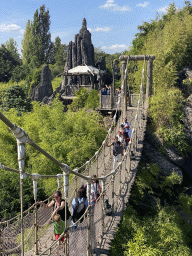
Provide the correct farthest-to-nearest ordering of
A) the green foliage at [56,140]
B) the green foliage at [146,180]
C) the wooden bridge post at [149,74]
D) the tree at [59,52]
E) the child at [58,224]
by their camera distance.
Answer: the tree at [59,52] → the wooden bridge post at [149,74] → the green foliage at [56,140] → the green foliage at [146,180] → the child at [58,224]

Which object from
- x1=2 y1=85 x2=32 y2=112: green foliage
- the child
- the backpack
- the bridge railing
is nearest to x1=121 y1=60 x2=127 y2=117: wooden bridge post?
the bridge railing

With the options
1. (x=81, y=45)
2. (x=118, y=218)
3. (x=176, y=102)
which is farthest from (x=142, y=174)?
(x=81, y=45)

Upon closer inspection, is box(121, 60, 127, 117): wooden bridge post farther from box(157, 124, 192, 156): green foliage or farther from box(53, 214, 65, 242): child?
box(53, 214, 65, 242): child

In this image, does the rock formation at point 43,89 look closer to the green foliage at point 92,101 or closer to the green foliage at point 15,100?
the green foliage at point 15,100

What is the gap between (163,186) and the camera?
27.8 feet

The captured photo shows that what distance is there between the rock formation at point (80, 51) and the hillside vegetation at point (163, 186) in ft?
27.2

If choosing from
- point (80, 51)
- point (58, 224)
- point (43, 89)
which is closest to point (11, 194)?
point (58, 224)

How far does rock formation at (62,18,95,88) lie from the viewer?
78.6ft

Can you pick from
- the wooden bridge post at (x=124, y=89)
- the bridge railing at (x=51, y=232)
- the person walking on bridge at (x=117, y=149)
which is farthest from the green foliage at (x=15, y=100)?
the bridge railing at (x=51, y=232)

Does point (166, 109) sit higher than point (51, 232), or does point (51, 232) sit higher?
point (166, 109)

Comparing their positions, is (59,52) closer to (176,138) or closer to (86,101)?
(86,101)

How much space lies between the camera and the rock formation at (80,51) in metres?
24.0

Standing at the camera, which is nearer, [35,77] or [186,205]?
[186,205]

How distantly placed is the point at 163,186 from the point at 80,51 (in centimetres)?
1794
